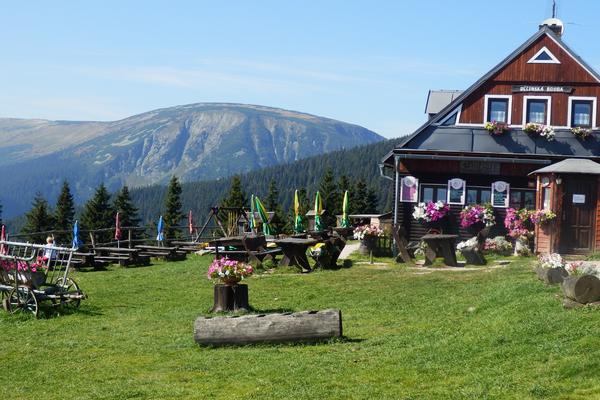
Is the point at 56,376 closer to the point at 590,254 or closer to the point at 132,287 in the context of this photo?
the point at 132,287

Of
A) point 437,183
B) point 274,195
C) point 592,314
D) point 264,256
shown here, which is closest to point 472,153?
point 437,183

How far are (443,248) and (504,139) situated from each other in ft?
24.2

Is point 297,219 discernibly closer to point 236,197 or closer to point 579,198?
point 579,198

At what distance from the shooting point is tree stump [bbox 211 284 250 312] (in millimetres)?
18500

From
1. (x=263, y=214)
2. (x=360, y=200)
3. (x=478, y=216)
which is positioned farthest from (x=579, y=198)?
(x=360, y=200)

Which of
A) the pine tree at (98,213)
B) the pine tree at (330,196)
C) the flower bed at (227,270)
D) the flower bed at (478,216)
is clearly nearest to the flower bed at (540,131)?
the flower bed at (478,216)

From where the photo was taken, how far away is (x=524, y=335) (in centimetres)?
1255

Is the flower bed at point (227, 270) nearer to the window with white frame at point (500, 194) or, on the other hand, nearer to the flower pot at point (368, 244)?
the flower pot at point (368, 244)

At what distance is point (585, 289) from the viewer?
13.4m

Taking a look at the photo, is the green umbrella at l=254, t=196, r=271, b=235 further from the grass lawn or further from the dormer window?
the grass lawn

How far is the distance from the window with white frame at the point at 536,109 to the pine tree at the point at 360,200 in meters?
43.2

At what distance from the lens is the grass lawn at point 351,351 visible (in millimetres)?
10859

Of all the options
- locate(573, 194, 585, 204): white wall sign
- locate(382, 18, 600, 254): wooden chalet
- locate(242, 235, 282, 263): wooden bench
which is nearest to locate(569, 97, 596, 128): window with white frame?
locate(382, 18, 600, 254): wooden chalet

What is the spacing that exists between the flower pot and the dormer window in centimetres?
636
